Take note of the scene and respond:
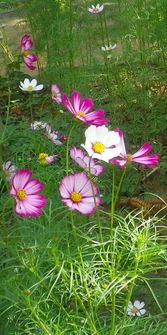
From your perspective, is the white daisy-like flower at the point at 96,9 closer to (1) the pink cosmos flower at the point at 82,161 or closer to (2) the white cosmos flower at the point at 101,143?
(1) the pink cosmos flower at the point at 82,161

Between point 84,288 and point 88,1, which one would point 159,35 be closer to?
point 88,1

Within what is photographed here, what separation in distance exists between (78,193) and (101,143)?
0.14 m

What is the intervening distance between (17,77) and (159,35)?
1.46 metres

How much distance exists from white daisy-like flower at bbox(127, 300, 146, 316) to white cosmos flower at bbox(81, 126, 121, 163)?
73 cm

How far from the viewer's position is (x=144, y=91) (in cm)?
418

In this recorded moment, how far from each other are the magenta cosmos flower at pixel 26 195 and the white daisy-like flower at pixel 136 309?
2.24 feet

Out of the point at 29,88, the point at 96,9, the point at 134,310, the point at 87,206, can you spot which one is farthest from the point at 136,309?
the point at 96,9

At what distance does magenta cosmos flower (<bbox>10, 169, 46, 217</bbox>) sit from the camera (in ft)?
5.85

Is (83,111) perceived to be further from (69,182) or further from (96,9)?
(96,9)

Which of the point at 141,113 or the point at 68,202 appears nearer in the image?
the point at 68,202

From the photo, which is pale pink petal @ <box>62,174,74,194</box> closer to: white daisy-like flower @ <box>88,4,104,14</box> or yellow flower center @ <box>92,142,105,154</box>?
yellow flower center @ <box>92,142,105,154</box>

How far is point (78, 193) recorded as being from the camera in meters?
1.81

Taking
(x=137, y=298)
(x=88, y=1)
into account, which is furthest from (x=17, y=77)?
(x=137, y=298)

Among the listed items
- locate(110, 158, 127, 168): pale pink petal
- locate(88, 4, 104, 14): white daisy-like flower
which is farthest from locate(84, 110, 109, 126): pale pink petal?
locate(88, 4, 104, 14): white daisy-like flower
